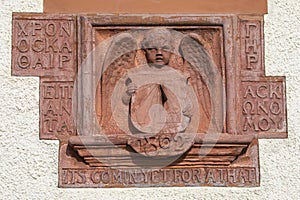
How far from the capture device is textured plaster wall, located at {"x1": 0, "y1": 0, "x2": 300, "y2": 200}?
5.20 meters

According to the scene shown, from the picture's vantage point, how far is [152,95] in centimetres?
532

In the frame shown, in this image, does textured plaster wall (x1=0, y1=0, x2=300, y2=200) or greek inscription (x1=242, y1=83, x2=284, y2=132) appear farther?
greek inscription (x1=242, y1=83, x2=284, y2=132)

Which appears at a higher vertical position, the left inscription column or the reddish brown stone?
the reddish brown stone

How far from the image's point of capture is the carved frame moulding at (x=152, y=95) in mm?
5227

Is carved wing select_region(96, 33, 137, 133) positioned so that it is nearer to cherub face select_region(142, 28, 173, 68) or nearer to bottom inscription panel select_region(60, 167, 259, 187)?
cherub face select_region(142, 28, 173, 68)

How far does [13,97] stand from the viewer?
527 centimetres

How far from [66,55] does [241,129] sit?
0.93 meters

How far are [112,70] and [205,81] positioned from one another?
466 millimetres

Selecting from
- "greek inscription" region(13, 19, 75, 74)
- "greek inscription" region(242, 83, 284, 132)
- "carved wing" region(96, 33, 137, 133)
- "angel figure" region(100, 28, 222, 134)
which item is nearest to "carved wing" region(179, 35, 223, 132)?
"angel figure" region(100, 28, 222, 134)

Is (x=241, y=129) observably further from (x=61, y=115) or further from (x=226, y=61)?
(x=61, y=115)

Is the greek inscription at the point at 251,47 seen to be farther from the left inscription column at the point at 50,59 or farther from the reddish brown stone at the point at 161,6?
the left inscription column at the point at 50,59

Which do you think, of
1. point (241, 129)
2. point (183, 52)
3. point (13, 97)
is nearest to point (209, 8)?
point (183, 52)

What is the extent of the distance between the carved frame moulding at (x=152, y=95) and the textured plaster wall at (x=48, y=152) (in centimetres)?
4

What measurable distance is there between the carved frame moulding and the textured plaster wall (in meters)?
Answer: 0.04
